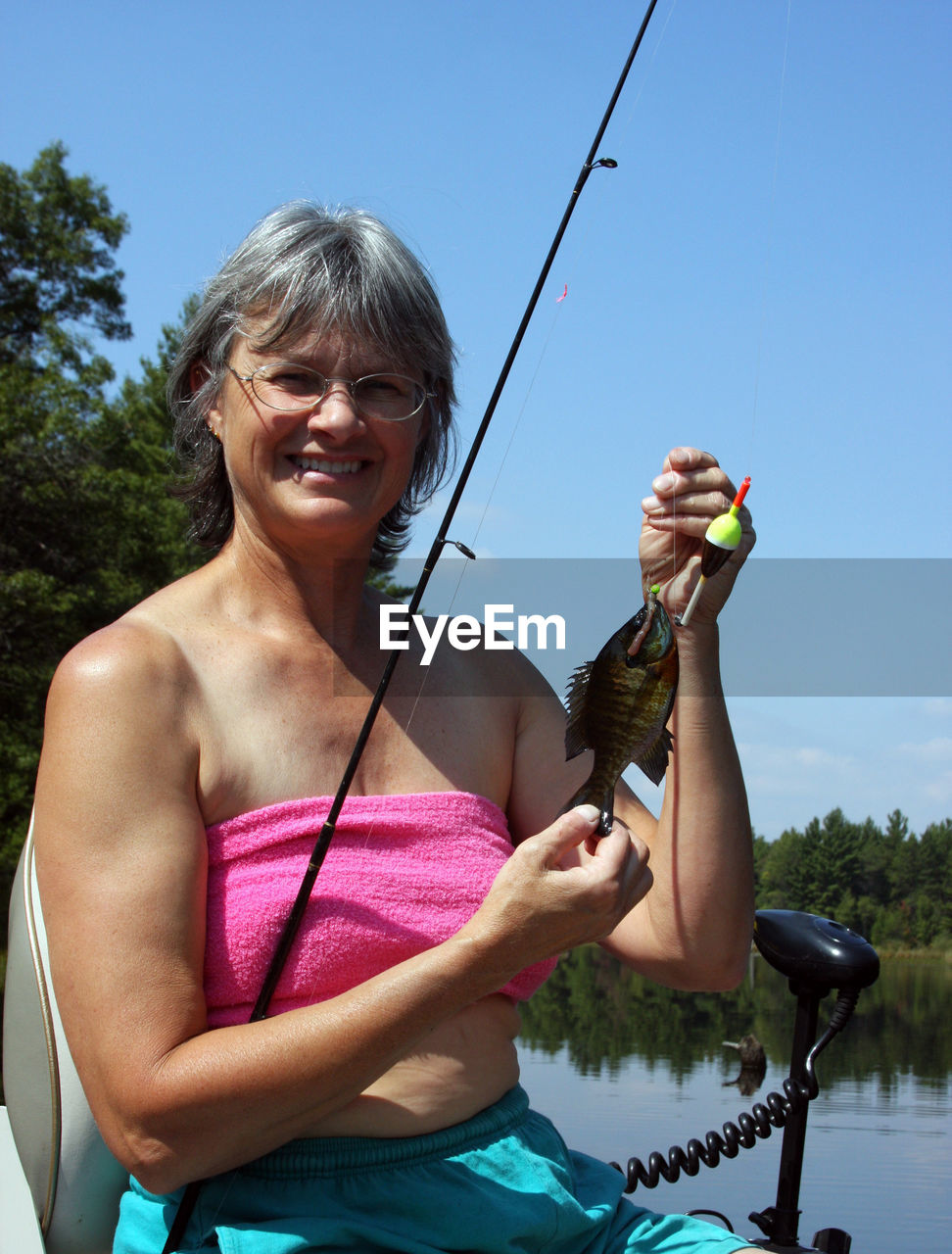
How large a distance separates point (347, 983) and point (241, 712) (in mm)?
494

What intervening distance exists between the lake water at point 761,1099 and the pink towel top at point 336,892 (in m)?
3.60

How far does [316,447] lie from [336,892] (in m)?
0.80

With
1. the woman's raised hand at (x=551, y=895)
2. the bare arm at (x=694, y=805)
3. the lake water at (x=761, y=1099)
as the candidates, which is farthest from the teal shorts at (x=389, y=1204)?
the lake water at (x=761, y=1099)

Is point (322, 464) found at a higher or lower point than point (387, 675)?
higher

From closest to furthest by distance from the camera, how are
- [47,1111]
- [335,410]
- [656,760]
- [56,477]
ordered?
[47,1111] < [656,760] < [335,410] < [56,477]

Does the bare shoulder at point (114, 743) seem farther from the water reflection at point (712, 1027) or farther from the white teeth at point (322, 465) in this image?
the water reflection at point (712, 1027)

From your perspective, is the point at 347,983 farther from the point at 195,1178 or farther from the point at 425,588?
the point at 425,588

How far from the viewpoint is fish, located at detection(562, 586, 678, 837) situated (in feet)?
6.68

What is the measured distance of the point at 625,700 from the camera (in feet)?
6.74

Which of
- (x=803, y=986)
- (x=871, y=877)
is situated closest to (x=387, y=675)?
(x=803, y=986)

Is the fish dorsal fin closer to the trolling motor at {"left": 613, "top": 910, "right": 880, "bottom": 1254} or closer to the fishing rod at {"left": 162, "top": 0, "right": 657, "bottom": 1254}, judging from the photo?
the fishing rod at {"left": 162, "top": 0, "right": 657, "bottom": 1254}

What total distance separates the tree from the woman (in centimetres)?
1820

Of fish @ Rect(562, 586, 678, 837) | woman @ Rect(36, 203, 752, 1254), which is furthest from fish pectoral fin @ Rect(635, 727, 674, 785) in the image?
woman @ Rect(36, 203, 752, 1254)

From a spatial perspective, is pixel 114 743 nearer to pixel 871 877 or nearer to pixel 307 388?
pixel 307 388
